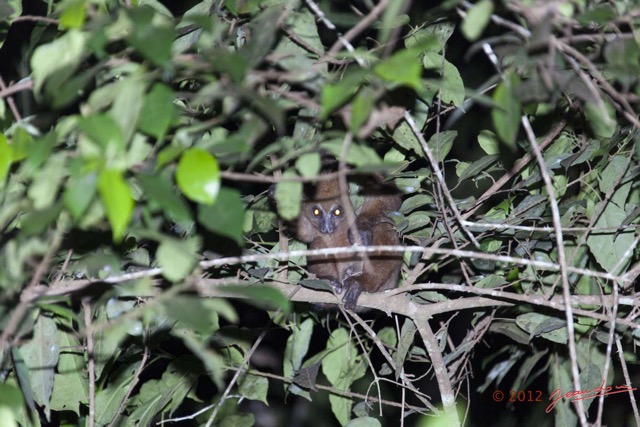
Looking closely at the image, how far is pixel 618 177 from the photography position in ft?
8.41

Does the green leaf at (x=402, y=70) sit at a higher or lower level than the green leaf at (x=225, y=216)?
higher

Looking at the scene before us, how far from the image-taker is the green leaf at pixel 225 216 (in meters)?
1.47

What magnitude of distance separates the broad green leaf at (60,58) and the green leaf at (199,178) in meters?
0.35

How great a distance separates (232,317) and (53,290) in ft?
2.68

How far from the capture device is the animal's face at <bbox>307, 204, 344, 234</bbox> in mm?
3871

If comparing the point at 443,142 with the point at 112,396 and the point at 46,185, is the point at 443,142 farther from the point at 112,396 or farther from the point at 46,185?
the point at 112,396

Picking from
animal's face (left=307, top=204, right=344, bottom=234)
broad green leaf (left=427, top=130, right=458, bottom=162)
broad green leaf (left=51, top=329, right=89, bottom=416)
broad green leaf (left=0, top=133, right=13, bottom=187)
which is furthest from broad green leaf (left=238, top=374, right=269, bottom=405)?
broad green leaf (left=0, top=133, right=13, bottom=187)

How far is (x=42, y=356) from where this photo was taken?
2301mm

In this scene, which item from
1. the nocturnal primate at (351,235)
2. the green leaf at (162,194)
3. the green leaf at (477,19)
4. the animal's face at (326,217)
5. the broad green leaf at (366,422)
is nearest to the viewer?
the green leaf at (162,194)

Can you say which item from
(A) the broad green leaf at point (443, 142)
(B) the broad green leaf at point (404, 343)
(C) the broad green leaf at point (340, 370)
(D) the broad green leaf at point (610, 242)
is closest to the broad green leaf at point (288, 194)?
(A) the broad green leaf at point (443, 142)

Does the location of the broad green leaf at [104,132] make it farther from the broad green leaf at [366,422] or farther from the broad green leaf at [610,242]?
the broad green leaf at [610,242]

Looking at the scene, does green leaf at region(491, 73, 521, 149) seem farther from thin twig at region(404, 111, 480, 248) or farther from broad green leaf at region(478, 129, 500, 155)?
broad green leaf at region(478, 129, 500, 155)

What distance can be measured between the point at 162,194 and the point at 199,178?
3.2 inches

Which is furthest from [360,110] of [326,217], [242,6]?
[326,217]
